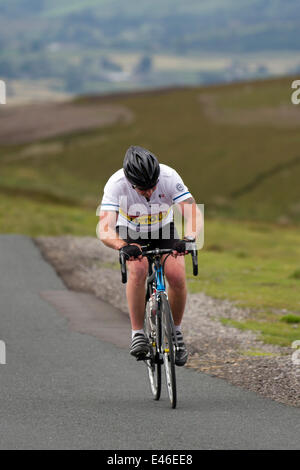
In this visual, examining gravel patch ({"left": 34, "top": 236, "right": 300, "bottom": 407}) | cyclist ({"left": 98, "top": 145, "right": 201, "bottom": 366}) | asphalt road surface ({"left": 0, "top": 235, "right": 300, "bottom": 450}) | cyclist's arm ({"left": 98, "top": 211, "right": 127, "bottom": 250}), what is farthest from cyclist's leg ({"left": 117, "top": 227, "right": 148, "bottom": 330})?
gravel patch ({"left": 34, "top": 236, "right": 300, "bottom": 407})

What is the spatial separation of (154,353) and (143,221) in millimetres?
1433

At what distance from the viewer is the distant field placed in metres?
22.3

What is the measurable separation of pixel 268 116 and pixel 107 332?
73340 mm

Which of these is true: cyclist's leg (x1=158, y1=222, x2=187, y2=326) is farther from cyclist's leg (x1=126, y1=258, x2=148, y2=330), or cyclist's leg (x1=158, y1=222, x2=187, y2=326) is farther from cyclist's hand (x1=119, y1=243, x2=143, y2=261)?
cyclist's hand (x1=119, y1=243, x2=143, y2=261)

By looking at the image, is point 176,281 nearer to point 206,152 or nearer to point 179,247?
point 179,247

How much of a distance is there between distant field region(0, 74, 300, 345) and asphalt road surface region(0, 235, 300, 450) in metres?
3.32

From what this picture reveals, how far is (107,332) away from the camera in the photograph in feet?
43.8

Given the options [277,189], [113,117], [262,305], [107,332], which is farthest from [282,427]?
[113,117]

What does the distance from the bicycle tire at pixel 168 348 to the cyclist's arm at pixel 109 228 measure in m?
0.77

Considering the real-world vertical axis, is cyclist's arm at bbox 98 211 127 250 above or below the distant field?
below

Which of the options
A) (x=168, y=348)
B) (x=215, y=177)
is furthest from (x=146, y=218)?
(x=215, y=177)

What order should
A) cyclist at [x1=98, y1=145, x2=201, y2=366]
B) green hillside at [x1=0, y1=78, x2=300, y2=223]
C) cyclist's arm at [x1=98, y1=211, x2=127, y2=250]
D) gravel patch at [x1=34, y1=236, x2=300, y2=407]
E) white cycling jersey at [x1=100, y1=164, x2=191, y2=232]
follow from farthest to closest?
1. green hillside at [x1=0, y1=78, x2=300, y2=223]
2. gravel patch at [x1=34, y1=236, x2=300, y2=407]
3. white cycling jersey at [x1=100, y1=164, x2=191, y2=232]
4. cyclist's arm at [x1=98, y1=211, x2=127, y2=250]
5. cyclist at [x1=98, y1=145, x2=201, y2=366]

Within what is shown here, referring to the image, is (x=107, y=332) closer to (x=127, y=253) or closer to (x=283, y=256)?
(x=127, y=253)

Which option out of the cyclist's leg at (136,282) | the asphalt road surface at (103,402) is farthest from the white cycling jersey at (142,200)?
the asphalt road surface at (103,402)
